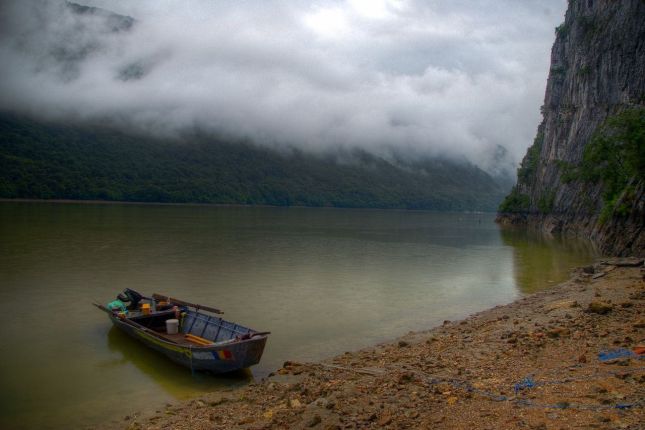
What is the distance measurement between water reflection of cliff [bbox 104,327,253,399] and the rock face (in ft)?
107

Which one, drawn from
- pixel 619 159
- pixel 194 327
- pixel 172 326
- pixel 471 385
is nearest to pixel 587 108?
pixel 619 159

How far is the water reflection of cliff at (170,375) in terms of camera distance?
14.7 m

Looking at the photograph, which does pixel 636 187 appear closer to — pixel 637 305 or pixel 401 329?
pixel 637 305

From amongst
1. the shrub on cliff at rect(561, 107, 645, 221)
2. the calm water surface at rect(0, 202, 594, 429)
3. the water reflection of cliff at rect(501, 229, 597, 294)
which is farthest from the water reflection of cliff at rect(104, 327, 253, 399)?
the shrub on cliff at rect(561, 107, 645, 221)

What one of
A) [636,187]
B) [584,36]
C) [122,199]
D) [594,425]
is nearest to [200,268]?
[594,425]

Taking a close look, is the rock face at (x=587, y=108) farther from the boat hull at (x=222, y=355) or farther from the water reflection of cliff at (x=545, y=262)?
the boat hull at (x=222, y=355)

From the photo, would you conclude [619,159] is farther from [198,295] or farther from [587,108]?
[198,295]

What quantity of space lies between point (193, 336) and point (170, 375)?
2.37 meters

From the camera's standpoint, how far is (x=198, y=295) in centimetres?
2739

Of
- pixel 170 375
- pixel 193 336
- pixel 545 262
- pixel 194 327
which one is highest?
pixel 194 327

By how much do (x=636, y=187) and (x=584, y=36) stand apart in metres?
54.1

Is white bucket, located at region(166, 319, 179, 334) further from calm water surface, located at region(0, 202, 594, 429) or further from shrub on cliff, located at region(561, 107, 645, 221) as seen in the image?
shrub on cliff, located at region(561, 107, 645, 221)

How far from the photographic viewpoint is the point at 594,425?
7.96 meters

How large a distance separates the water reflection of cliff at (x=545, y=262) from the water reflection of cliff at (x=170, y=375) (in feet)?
69.3
